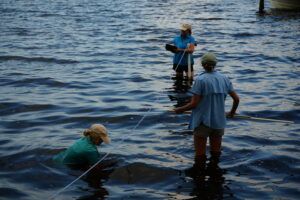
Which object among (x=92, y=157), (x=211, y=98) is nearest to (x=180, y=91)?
(x=211, y=98)

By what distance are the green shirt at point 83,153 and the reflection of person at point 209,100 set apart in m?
1.72

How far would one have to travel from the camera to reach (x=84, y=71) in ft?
56.7

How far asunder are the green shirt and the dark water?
313mm

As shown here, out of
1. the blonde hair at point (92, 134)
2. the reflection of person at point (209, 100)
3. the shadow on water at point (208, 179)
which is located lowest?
the shadow on water at point (208, 179)

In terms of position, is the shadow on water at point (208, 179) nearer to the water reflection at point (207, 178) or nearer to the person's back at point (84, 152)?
the water reflection at point (207, 178)

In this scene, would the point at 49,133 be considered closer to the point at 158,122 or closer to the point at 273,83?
the point at 158,122

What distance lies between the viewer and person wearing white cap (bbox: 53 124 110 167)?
7.39 metres

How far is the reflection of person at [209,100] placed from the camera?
7070 millimetres

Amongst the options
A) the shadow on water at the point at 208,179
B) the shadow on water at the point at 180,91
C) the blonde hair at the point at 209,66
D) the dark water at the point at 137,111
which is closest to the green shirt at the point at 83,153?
the dark water at the point at 137,111

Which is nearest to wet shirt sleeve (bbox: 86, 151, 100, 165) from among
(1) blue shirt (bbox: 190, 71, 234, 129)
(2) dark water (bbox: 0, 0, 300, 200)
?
(2) dark water (bbox: 0, 0, 300, 200)

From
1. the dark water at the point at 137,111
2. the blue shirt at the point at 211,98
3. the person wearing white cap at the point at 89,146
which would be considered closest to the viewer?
the blue shirt at the point at 211,98

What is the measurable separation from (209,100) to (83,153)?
7.94 ft

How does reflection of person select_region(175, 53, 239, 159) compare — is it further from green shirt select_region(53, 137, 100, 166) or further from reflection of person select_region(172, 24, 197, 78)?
reflection of person select_region(172, 24, 197, 78)

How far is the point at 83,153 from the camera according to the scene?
24.5 feet
